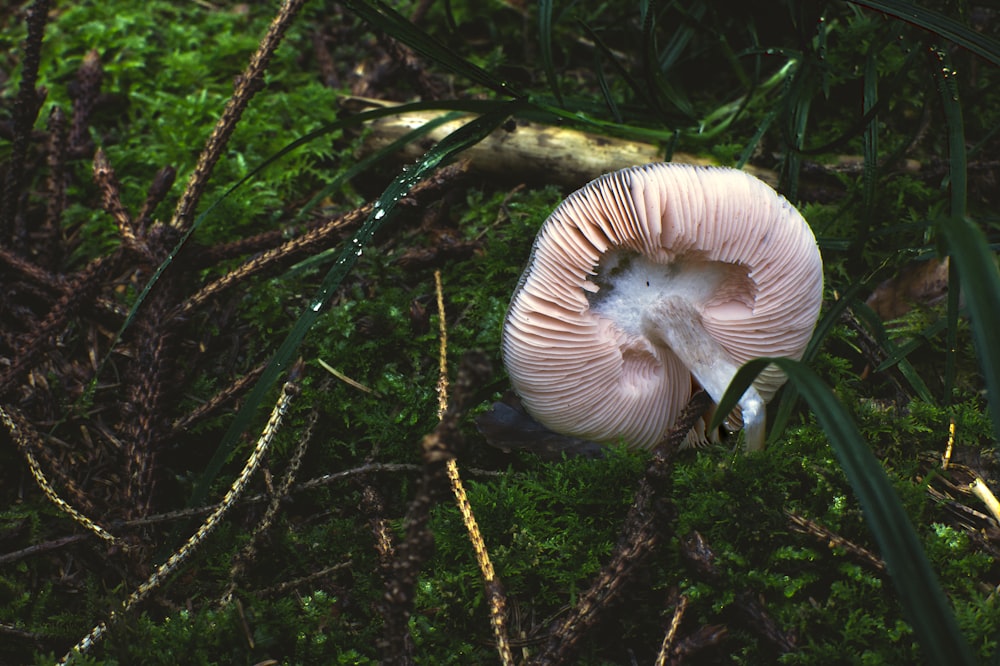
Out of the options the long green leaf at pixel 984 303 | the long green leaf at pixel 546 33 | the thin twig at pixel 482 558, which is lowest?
the thin twig at pixel 482 558

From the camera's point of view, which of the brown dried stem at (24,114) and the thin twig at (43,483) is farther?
the brown dried stem at (24,114)

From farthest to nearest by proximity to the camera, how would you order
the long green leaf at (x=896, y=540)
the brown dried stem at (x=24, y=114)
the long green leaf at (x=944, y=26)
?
the brown dried stem at (x=24, y=114), the long green leaf at (x=944, y=26), the long green leaf at (x=896, y=540)

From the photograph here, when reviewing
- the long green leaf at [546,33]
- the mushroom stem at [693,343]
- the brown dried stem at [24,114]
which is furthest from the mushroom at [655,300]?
the brown dried stem at [24,114]

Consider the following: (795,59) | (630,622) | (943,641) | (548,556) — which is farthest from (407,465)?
(795,59)

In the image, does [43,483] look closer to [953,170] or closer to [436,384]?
Result: [436,384]

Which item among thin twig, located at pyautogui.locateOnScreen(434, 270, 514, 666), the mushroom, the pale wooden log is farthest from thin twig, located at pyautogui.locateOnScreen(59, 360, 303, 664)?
the pale wooden log

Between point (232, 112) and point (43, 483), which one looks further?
point (232, 112)

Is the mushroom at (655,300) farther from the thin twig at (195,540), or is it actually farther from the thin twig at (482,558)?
the thin twig at (195,540)

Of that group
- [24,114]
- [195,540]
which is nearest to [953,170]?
[195,540]
